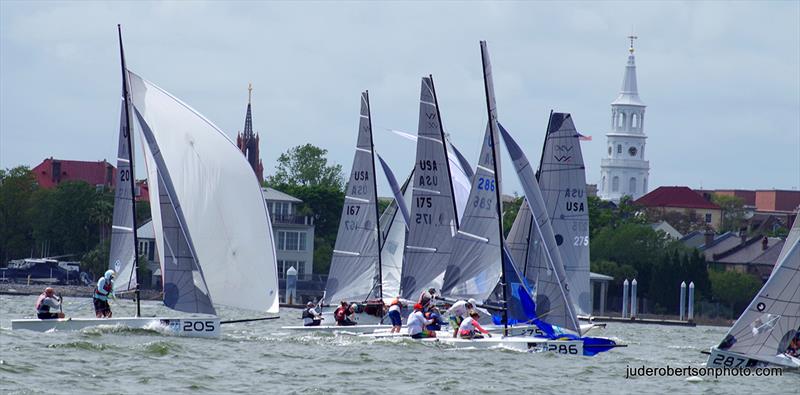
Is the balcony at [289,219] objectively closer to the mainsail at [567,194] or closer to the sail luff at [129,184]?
the mainsail at [567,194]

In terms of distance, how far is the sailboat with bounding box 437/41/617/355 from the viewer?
A: 118 feet

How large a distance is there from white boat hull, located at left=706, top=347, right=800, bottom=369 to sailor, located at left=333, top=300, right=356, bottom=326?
1221 centimetres

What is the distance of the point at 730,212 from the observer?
16562 cm

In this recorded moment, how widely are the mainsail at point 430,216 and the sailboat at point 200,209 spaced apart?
19.0 ft

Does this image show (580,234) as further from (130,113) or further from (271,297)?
(130,113)

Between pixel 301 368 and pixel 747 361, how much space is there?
853cm

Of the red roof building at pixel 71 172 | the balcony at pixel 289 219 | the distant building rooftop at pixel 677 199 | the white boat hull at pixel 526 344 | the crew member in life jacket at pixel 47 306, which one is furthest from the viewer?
the distant building rooftop at pixel 677 199

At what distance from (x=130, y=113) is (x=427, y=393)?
12.6 m

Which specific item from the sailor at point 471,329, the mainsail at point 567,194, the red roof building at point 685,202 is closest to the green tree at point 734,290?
the mainsail at point 567,194

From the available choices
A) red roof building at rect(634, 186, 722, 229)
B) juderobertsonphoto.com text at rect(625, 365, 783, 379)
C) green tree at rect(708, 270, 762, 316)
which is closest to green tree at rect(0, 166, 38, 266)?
green tree at rect(708, 270, 762, 316)

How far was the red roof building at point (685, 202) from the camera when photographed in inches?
6358

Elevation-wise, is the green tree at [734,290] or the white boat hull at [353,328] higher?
the green tree at [734,290]

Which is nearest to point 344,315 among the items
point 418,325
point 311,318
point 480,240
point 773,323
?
point 311,318

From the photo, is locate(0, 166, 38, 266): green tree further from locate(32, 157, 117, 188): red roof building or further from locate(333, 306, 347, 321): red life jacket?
locate(333, 306, 347, 321): red life jacket
